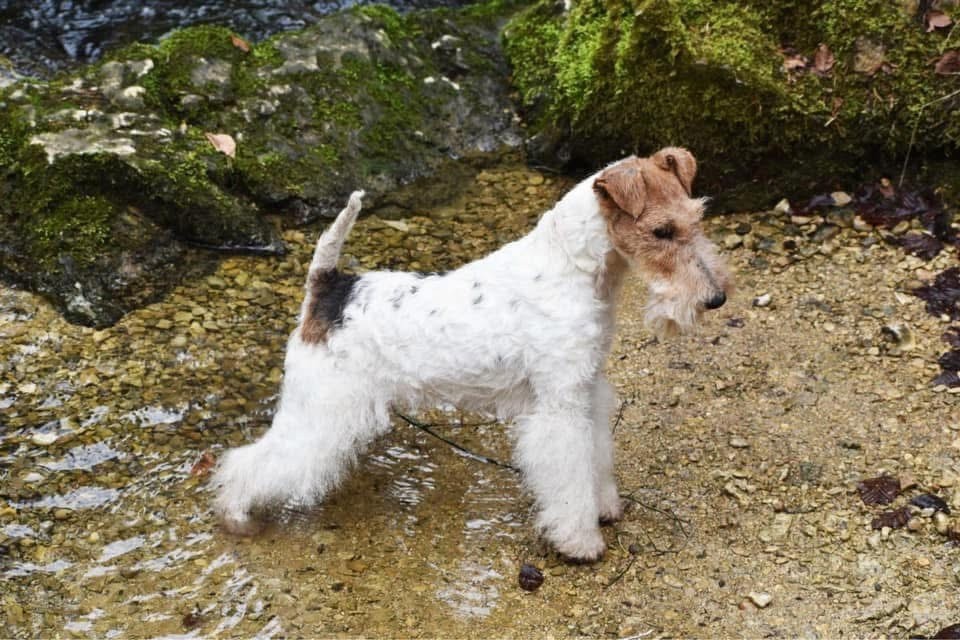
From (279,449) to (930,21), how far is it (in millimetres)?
5273

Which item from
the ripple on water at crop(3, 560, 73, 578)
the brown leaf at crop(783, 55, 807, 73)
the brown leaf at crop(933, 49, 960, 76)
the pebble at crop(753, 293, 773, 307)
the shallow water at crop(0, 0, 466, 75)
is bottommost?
the ripple on water at crop(3, 560, 73, 578)

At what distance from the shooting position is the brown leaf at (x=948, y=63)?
6.05 metres

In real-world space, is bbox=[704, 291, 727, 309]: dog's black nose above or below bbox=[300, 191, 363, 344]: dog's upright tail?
above

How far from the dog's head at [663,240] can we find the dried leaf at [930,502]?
148cm

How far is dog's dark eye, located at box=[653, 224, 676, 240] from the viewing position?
12.8 feet

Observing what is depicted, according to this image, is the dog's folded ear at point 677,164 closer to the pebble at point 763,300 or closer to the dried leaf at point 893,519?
the dried leaf at point 893,519

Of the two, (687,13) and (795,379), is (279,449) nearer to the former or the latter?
(795,379)

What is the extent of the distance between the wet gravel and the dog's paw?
58 mm

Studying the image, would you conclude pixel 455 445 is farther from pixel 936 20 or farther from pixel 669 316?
pixel 936 20

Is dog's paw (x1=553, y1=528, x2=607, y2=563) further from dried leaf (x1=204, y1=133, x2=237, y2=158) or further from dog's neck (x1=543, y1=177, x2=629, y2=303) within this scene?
dried leaf (x1=204, y1=133, x2=237, y2=158)

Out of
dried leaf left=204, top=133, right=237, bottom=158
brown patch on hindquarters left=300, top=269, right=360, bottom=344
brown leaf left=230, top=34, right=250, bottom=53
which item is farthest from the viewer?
brown leaf left=230, top=34, right=250, bottom=53

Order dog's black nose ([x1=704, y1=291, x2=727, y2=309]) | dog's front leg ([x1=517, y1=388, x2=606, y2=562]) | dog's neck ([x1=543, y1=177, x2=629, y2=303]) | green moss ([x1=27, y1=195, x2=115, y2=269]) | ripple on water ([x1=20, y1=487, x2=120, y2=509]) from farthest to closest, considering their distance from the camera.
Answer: green moss ([x1=27, y1=195, x2=115, y2=269])
ripple on water ([x1=20, y1=487, x2=120, y2=509])
dog's front leg ([x1=517, y1=388, x2=606, y2=562])
dog's neck ([x1=543, y1=177, x2=629, y2=303])
dog's black nose ([x1=704, y1=291, x2=727, y2=309])

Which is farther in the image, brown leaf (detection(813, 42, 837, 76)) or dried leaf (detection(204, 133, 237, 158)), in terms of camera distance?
dried leaf (detection(204, 133, 237, 158))

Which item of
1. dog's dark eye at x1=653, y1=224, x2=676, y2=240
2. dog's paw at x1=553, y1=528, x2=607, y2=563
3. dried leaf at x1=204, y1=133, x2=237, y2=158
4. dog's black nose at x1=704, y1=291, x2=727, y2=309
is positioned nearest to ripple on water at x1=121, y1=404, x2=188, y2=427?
dog's paw at x1=553, y1=528, x2=607, y2=563
